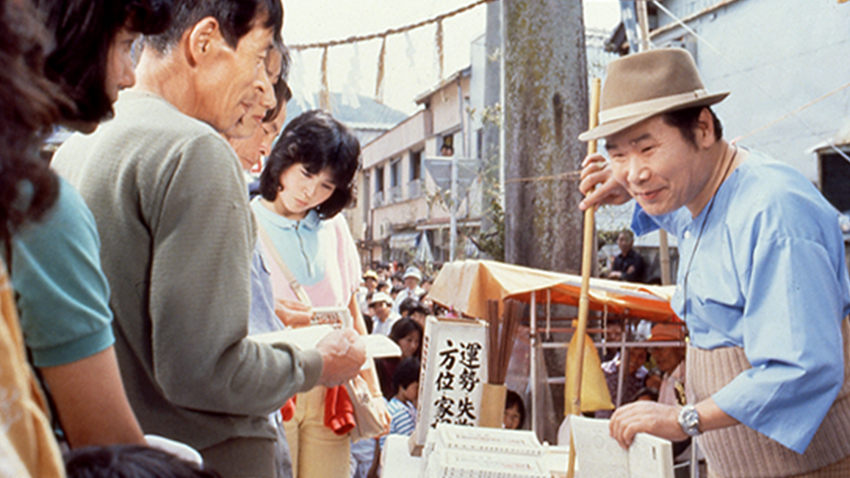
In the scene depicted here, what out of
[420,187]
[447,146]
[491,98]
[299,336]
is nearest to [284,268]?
[299,336]

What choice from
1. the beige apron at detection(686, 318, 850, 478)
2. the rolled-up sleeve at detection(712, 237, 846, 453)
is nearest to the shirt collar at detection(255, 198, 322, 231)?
the beige apron at detection(686, 318, 850, 478)

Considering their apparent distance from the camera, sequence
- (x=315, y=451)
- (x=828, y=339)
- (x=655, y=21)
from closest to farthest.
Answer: (x=828, y=339) < (x=315, y=451) < (x=655, y=21)

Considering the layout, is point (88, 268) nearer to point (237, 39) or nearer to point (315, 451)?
point (237, 39)

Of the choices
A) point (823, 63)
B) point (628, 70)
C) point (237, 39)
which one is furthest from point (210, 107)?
point (823, 63)

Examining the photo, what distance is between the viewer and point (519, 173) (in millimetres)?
5445

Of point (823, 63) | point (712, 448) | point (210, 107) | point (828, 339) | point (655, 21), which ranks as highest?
point (655, 21)

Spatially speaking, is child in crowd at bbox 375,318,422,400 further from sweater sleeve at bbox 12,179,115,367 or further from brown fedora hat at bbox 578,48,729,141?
sweater sleeve at bbox 12,179,115,367

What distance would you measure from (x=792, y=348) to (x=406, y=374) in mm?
3981

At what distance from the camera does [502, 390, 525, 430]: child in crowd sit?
594cm

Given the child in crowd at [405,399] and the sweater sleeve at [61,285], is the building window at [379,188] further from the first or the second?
the sweater sleeve at [61,285]

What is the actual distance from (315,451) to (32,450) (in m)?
2.58

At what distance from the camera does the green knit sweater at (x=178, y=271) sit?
1.29 meters

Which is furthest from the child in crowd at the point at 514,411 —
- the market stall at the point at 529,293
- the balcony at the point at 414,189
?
the balcony at the point at 414,189

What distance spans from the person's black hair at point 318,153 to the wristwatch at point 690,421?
188 cm
